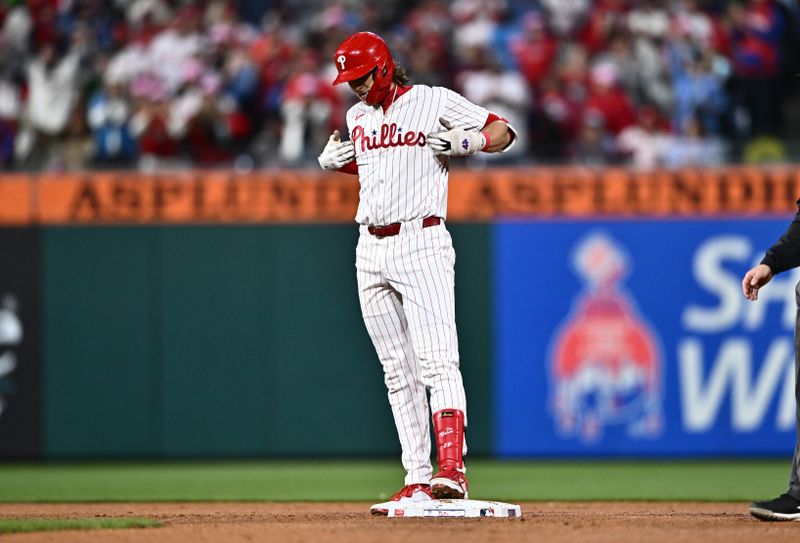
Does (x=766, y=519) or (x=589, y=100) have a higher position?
(x=589, y=100)

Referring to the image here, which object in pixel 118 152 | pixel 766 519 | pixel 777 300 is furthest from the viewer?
pixel 118 152

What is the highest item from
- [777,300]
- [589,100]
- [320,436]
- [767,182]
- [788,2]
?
[788,2]

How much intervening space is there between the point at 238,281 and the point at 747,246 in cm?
381

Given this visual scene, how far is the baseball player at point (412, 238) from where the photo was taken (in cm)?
575

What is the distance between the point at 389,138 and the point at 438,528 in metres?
1.67

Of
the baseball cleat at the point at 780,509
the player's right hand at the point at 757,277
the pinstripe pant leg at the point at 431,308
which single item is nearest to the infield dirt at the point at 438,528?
the baseball cleat at the point at 780,509

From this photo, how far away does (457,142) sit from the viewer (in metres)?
5.71

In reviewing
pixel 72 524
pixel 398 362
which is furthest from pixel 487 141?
pixel 72 524

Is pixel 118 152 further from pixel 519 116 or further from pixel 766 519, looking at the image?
pixel 766 519

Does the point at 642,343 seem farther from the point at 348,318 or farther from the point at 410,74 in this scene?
the point at 410,74

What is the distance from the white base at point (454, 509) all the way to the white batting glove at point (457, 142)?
1.44 meters

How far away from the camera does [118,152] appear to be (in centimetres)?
1116

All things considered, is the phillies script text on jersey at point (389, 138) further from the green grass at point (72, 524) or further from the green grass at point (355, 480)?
the green grass at point (355, 480)

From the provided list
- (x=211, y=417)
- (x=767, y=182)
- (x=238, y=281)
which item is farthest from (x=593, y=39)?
(x=211, y=417)
